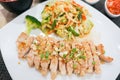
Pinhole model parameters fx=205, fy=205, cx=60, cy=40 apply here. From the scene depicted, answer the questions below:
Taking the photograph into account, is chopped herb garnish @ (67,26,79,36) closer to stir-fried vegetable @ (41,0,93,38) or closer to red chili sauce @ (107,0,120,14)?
stir-fried vegetable @ (41,0,93,38)

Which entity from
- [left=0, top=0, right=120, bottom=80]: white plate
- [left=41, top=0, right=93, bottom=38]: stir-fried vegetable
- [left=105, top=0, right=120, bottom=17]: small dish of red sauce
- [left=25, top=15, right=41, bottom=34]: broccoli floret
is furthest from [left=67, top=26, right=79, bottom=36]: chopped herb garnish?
[left=105, top=0, right=120, bottom=17]: small dish of red sauce

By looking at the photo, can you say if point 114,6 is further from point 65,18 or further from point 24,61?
point 24,61

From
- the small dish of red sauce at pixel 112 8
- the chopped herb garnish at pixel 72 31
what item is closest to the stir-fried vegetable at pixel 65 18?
the chopped herb garnish at pixel 72 31

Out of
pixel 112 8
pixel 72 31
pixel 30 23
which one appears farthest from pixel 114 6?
pixel 30 23

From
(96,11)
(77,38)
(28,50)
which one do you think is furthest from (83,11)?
(28,50)

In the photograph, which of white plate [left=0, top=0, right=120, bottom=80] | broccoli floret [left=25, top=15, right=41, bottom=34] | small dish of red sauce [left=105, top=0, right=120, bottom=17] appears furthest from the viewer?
small dish of red sauce [left=105, top=0, right=120, bottom=17]
